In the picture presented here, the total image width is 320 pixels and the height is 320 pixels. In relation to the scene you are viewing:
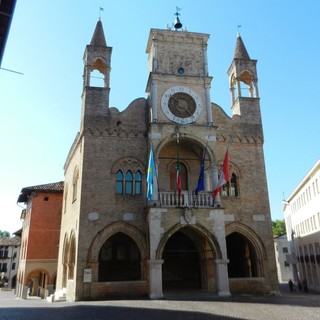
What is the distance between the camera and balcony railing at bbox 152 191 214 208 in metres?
17.3

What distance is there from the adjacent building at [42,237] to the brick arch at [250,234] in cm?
1549

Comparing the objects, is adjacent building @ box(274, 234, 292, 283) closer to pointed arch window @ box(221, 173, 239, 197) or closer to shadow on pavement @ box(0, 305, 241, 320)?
pointed arch window @ box(221, 173, 239, 197)

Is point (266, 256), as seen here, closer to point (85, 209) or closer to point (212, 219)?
point (212, 219)

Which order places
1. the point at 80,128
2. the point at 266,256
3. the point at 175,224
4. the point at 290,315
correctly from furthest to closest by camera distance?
the point at 80,128 < the point at 266,256 < the point at 175,224 < the point at 290,315

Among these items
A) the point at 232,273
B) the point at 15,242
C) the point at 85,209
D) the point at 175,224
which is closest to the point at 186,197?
the point at 175,224

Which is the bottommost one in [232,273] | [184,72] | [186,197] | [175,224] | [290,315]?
[290,315]

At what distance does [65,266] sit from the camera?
21.8 meters

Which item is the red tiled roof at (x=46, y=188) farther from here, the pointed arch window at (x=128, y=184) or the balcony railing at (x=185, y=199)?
the balcony railing at (x=185, y=199)

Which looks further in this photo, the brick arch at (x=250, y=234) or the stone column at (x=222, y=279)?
the brick arch at (x=250, y=234)

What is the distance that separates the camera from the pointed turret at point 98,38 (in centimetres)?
2105

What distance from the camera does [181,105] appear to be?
1989 cm

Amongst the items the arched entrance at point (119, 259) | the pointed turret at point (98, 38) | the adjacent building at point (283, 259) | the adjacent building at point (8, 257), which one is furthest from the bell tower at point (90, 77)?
the adjacent building at point (8, 257)

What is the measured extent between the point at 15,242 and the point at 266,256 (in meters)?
60.2

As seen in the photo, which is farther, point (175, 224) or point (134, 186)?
point (134, 186)
